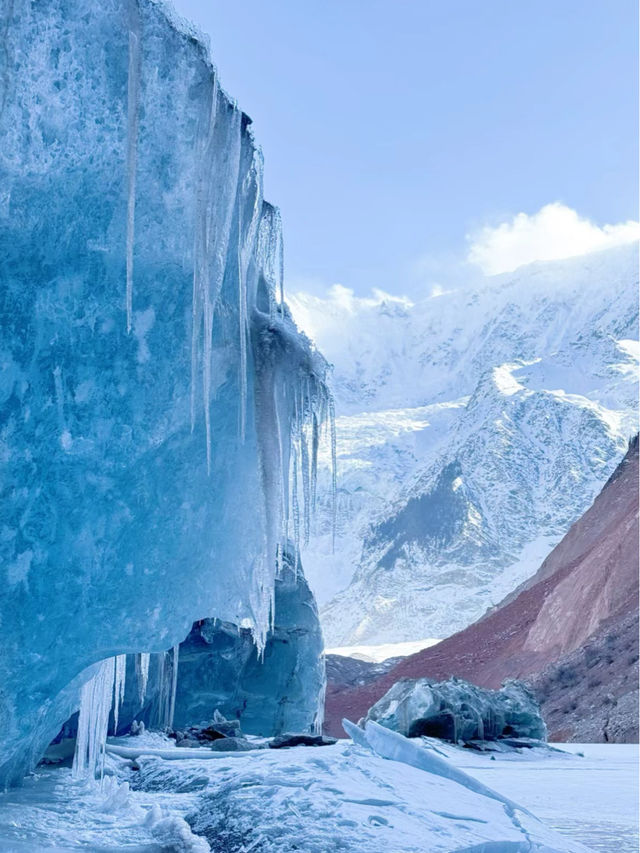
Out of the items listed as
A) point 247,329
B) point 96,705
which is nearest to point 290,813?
point 96,705

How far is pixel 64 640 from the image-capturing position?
4.93 metres

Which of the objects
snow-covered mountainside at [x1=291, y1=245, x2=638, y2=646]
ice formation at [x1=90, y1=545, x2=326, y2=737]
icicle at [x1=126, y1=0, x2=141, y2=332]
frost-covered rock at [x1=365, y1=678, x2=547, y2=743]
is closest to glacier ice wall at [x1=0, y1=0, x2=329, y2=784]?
icicle at [x1=126, y1=0, x2=141, y2=332]

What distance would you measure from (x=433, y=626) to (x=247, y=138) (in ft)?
405

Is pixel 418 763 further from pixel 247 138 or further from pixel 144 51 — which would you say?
pixel 144 51

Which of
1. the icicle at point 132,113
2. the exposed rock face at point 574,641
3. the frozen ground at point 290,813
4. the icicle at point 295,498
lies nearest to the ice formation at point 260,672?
the frozen ground at point 290,813

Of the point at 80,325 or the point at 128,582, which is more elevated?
the point at 80,325

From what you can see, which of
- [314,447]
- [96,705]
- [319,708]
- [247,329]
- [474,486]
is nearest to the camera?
[247,329]

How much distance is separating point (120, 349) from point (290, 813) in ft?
8.94

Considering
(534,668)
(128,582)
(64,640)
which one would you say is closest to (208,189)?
(128,582)

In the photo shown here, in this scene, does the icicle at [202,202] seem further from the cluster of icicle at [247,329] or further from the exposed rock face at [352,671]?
the exposed rock face at [352,671]

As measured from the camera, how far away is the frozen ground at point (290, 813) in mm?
4108

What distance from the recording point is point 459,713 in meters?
17.5

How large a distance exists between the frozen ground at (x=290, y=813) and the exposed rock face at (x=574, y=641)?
19.9m

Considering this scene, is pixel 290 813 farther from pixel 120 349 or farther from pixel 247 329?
pixel 247 329
